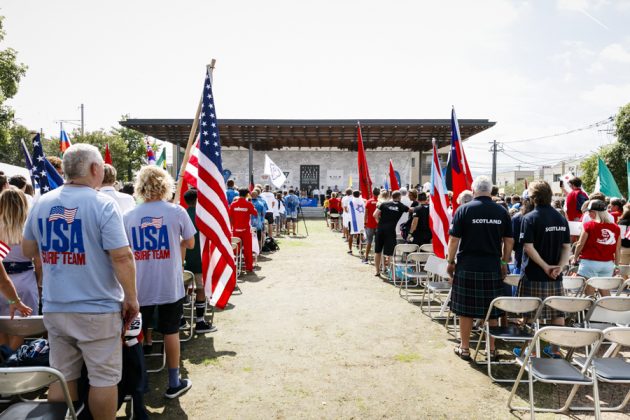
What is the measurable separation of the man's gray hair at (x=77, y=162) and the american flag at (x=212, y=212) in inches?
88.4

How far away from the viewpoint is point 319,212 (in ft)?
96.7

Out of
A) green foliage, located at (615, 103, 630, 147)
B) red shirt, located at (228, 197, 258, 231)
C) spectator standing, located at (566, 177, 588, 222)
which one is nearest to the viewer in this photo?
red shirt, located at (228, 197, 258, 231)

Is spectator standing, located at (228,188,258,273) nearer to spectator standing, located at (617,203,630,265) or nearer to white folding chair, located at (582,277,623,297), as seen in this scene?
white folding chair, located at (582,277,623,297)

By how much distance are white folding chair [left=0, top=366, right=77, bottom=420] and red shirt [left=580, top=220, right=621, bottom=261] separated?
6.42 m

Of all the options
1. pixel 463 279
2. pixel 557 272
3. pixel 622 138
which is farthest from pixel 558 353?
pixel 622 138

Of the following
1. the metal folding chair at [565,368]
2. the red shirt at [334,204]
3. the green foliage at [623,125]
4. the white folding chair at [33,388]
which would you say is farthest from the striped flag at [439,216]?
the green foliage at [623,125]

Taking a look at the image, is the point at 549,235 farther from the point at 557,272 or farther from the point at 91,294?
the point at 91,294

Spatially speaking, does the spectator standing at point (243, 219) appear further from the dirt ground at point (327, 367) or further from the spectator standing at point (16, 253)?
the spectator standing at point (16, 253)

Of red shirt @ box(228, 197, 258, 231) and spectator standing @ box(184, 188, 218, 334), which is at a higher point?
red shirt @ box(228, 197, 258, 231)

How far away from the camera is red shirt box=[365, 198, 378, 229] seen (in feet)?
33.3

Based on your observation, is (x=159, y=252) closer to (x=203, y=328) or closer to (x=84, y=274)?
(x=84, y=274)

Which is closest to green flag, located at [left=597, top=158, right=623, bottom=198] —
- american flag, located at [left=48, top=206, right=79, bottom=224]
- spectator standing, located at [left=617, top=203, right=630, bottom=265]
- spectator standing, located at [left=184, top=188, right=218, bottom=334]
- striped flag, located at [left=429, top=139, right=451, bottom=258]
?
spectator standing, located at [left=617, top=203, right=630, bottom=265]

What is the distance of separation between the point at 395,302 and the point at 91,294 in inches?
223

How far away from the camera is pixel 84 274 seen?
255 centimetres
